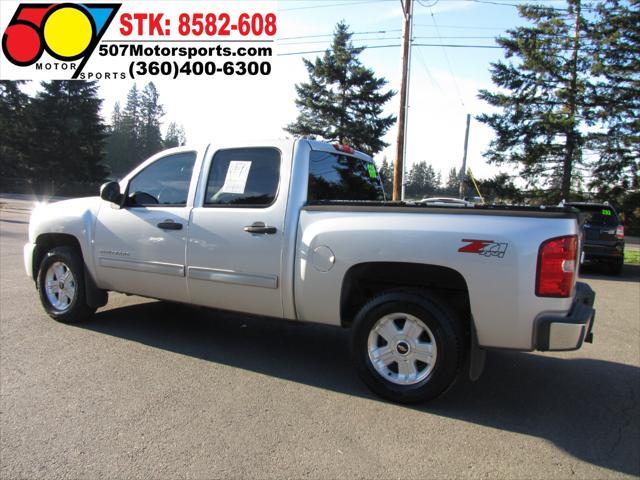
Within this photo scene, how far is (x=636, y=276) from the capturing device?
35.7 feet

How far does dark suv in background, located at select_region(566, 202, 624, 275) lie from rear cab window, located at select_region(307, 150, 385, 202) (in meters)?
7.50

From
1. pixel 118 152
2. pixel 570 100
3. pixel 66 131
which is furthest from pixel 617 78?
pixel 118 152

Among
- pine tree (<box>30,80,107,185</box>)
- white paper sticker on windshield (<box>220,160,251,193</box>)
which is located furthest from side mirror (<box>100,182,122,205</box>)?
pine tree (<box>30,80,107,185</box>)

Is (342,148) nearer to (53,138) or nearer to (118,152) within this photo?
(53,138)

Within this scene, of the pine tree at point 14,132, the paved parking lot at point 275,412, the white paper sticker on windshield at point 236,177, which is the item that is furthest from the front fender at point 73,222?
the pine tree at point 14,132

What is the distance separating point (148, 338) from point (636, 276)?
10867 mm

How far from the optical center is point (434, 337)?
330 centimetres

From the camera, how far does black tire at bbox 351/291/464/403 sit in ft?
10.7

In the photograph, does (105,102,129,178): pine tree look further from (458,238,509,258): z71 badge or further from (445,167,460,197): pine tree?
(458,238,509,258): z71 badge

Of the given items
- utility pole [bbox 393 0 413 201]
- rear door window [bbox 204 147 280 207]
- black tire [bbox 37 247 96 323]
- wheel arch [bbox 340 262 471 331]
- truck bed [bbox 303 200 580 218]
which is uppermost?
utility pole [bbox 393 0 413 201]

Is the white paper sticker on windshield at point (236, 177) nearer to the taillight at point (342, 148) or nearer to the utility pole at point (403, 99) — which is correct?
the taillight at point (342, 148)

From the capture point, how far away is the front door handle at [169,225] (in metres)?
4.34

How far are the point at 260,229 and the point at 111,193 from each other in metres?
1.80

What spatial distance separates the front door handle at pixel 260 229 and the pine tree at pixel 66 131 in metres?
49.7
